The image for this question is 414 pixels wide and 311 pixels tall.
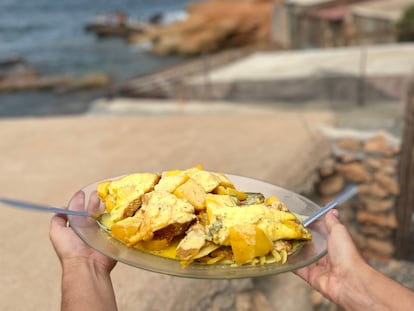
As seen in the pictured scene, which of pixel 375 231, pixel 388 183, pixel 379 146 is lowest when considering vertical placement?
pixel 375 231

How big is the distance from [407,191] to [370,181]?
804mm

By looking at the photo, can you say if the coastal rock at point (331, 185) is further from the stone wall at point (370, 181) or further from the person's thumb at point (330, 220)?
the person's thumb at point (330, 220)

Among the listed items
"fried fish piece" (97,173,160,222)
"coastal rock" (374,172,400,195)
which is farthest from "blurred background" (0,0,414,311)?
"fried fish piece" (97,173,160,222)

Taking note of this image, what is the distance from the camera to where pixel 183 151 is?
582 centimetres

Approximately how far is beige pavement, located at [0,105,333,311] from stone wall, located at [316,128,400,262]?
0.39 metres

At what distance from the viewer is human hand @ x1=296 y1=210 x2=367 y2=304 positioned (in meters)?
1.96

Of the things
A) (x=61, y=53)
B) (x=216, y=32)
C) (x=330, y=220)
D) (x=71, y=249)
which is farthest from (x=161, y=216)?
(x=61, y=53)

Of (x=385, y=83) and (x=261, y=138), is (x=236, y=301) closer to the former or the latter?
(x=261, y=138)

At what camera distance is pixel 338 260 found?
1987 mm

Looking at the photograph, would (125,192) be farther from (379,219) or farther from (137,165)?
(379,219)

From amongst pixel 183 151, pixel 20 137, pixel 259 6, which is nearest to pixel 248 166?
pixel 183 151

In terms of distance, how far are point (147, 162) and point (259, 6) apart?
23.0m

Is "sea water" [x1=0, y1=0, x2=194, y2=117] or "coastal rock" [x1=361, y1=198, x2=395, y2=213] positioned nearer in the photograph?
"coastal rock" [x1=361, y1=198, x2=395, y2=213]

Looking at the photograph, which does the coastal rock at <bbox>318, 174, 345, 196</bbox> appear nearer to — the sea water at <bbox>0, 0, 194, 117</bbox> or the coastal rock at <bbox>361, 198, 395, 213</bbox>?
the coastal rock at <bbox>361, 198, 395, 213</bbox>
